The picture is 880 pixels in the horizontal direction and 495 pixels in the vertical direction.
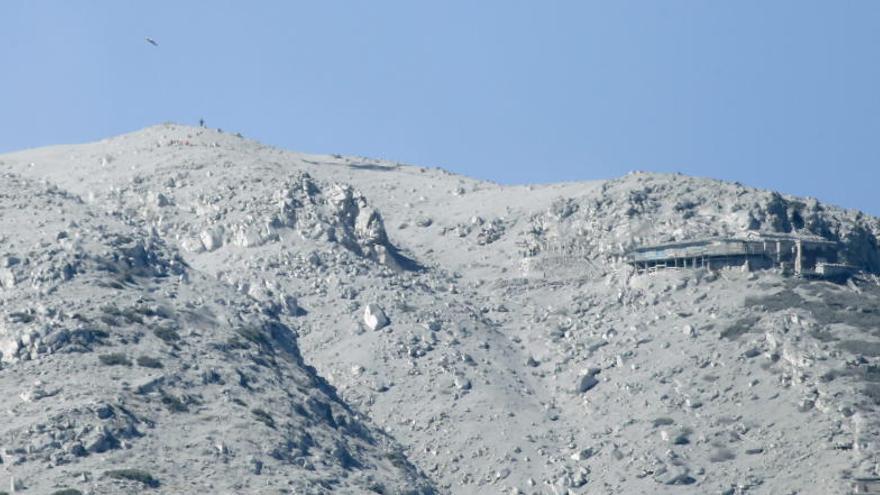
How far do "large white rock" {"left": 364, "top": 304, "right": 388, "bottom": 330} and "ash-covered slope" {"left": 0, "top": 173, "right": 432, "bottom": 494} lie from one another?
15.2 ft

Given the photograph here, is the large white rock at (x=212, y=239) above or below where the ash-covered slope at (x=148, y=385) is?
above

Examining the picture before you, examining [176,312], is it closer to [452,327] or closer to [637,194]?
[452,327]

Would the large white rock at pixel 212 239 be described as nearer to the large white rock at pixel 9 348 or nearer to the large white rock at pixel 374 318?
the large white rock at pixel 374 318

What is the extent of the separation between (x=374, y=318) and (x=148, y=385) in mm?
23191

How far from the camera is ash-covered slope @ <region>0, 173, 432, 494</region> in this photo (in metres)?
130

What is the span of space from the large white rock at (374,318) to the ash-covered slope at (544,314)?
164 mm

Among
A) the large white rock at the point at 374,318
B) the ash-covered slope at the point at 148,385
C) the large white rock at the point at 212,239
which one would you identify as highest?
the large white rock at the point at 212,239

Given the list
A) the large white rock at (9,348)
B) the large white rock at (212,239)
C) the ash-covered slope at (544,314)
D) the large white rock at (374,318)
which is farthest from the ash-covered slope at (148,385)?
the large white rock at (212,239)

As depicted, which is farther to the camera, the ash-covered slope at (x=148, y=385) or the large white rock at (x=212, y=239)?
the large white rock at (x=212, y=239)

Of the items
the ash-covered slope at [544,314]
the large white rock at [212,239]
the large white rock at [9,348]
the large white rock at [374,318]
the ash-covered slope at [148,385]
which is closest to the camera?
the ash-covered slope at [148,385]

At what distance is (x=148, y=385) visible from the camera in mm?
137875

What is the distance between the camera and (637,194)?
17700 cm

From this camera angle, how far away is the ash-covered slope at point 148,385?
130m

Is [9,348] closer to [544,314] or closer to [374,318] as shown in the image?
[374,318]
